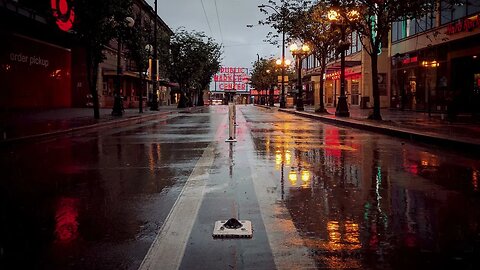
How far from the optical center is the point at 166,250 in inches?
185

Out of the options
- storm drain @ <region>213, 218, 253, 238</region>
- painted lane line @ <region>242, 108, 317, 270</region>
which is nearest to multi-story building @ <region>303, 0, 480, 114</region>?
painted lane line @ <region>242, 108, 317, 270</region>

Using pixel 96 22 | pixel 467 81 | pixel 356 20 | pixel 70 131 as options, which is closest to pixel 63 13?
pixel 96 22

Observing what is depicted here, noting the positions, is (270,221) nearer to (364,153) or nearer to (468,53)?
(364,153)

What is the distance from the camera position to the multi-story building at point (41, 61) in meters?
27.8

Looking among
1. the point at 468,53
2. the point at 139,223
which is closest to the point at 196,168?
the point at 139,223

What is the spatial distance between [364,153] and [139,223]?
26.7ft

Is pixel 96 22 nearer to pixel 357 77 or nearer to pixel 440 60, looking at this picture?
pixel 440 60

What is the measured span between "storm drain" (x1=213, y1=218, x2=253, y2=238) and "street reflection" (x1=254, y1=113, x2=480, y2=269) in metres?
0.55

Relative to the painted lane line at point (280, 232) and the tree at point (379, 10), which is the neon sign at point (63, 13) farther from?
the painted lane line at point (280, 232)

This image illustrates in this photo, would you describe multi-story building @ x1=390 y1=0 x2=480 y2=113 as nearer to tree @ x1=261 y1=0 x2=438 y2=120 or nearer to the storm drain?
tree @ x1=261 y1=0 x2=438 y2=120

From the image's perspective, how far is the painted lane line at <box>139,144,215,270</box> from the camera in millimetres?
4379

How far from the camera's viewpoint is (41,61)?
38.7 metres

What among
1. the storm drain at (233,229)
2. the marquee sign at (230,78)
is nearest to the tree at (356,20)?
the storm drain at (233,229)

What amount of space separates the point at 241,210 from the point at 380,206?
5.90ft
